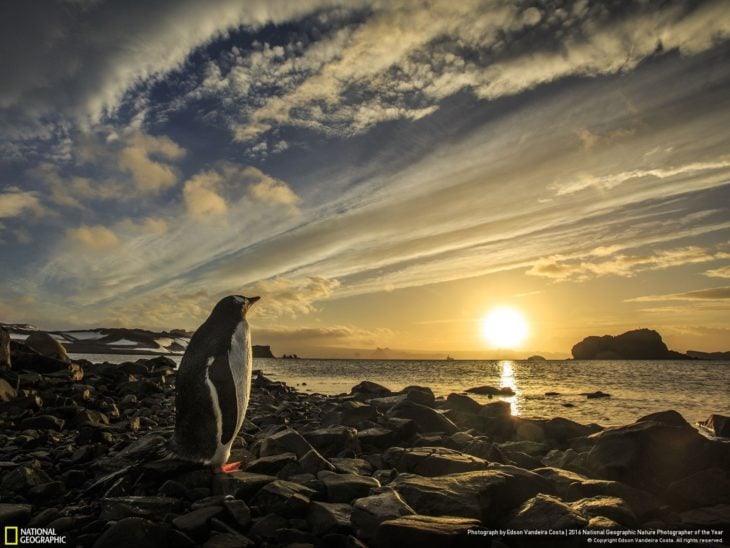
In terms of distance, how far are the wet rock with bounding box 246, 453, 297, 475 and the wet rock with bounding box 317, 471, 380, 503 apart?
3.19 ft

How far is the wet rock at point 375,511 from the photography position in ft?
15.1

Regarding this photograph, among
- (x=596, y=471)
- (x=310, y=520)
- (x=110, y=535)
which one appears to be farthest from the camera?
(x=596, y=471)

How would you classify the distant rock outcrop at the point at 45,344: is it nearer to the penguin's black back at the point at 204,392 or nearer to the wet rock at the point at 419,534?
the penguin's black back at the point at 204,392

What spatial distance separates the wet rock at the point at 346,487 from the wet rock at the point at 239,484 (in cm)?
78

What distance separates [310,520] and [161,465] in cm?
246

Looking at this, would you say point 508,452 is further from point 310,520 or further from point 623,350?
point 623,350

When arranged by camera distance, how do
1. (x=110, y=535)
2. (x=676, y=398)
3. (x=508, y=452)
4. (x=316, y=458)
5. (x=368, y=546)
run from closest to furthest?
(x=110, y=535) → (x=368, y=546) → (x=316, y=458) → (x=508, y=452) → (x=676, y=398)

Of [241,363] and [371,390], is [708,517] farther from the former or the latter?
[371,390]

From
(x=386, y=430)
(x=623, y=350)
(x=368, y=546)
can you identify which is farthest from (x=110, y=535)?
(x=623, y=350)

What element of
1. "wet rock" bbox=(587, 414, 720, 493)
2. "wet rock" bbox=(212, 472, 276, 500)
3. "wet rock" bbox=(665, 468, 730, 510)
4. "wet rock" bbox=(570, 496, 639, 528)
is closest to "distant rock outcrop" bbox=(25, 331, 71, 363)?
"wet rock" bbox=(212, 472, 276, 500)

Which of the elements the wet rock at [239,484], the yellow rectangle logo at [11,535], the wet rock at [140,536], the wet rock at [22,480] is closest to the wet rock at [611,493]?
the wet rock at [239,484]

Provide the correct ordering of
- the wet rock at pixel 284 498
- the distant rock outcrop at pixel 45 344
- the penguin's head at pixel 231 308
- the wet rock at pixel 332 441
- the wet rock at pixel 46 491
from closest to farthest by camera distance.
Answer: the wet rock at pixel 284 498 → the wet rock at pixel 46 491 → the penguin's head at pixel 231 308 → the wet rock at pixel 332 441 → the distant rock outcrop at pixel 45 344

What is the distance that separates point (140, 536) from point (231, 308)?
3708 mm

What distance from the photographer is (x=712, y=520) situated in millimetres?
5492
